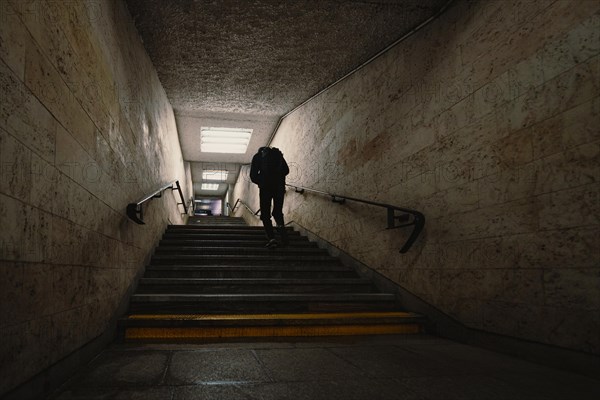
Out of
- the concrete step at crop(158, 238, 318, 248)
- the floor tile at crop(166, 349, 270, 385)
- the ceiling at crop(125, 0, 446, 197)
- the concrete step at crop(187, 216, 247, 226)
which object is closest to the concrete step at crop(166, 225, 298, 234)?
the concrete step at crop(158, 238, 318, 248)

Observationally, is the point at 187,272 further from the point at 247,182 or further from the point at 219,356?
the point at 247,182

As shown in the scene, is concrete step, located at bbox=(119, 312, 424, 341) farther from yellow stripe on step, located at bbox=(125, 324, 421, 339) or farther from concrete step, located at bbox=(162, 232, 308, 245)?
concrete step, located at bbox=(162, 232, 308, 245)

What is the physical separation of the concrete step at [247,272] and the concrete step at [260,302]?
2.05 feet

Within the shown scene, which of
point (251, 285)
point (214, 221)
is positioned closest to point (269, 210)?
point (251, 285)

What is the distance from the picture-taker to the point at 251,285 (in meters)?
4.24

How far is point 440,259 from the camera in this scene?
11.5ft

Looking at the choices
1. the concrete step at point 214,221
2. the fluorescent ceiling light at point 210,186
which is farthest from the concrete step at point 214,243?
the fluorescent ceiling light at point 210,186

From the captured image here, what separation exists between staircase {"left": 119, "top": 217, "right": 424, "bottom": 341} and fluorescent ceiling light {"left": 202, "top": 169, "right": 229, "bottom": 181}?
32.5 feet

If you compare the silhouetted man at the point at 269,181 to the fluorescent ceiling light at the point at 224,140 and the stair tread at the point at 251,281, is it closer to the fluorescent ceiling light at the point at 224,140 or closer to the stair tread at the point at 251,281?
the stair tread at the point at 251,281

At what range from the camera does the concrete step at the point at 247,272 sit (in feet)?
14.6

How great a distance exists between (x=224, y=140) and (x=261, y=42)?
5.65 meters

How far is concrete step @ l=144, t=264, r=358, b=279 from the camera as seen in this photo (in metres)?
4.46

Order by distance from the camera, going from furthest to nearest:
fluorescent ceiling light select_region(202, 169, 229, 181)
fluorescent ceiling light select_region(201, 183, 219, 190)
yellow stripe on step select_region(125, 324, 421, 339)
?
fluorescent ceiling light select_region(201, 183, 219, 190) < fluorescent ceiling light select_region(202, 169, 229, 181) < yellow stripe on step select_region(125, 324, 421, 339)

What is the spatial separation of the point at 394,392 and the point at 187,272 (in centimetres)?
305
